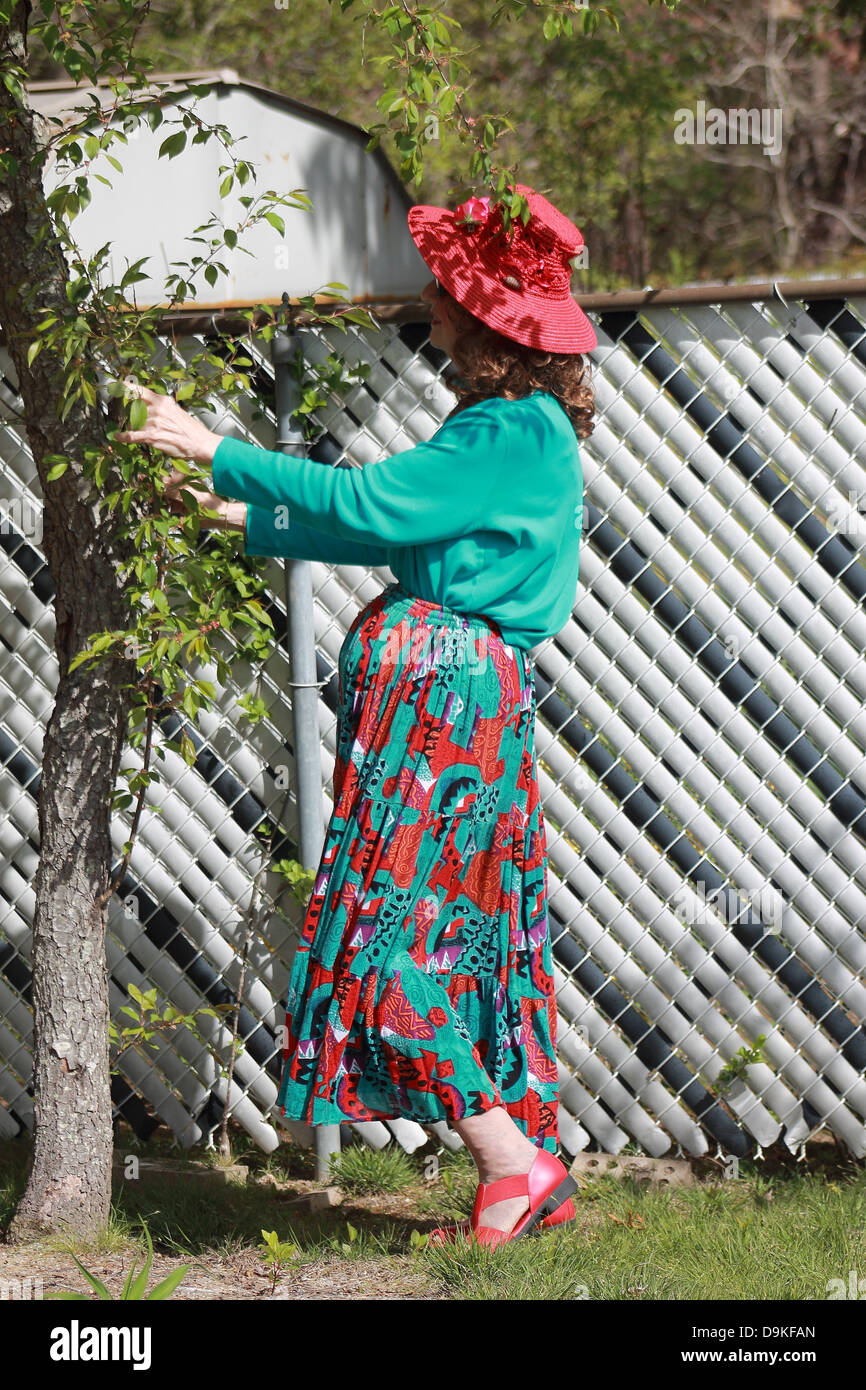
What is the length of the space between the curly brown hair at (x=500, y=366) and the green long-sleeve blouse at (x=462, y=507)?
0.09 feet

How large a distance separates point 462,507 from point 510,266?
44 cm

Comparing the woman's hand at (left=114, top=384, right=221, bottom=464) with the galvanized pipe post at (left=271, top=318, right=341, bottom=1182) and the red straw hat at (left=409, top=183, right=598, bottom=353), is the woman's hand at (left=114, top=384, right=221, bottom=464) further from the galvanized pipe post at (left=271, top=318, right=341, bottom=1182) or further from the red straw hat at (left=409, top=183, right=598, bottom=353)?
the galvanized pipe post at (left=271, top=318, right=341, bottom=1182)

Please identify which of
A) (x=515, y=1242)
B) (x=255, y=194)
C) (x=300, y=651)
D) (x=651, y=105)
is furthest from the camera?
(x=651, y=105)

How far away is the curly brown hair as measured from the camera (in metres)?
2.24

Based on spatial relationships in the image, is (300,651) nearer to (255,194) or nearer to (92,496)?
(92,496)

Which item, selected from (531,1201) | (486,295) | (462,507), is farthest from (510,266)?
(531,1201)

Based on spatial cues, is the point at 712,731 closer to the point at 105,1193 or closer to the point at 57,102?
the point at 105,1193

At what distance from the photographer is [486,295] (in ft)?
7.24

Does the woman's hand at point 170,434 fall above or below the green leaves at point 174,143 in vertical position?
below

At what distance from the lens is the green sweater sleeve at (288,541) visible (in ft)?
7.80

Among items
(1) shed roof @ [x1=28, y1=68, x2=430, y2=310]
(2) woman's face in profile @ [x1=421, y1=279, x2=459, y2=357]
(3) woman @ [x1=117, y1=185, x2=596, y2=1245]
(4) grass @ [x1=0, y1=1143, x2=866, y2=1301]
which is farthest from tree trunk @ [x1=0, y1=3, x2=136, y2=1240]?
(1) shed roof @ [x1=28, y1=68, x2=430, y2=310]

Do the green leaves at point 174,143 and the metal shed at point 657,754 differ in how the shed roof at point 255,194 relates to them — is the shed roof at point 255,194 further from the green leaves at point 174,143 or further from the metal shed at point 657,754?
the green leaves at point 174,143

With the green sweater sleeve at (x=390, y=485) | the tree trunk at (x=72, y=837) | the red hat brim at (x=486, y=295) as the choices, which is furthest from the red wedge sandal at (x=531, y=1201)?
the red hat brim at (x=486, y=295)

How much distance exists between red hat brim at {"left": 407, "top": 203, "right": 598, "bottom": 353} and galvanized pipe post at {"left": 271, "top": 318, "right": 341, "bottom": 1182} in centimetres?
70
